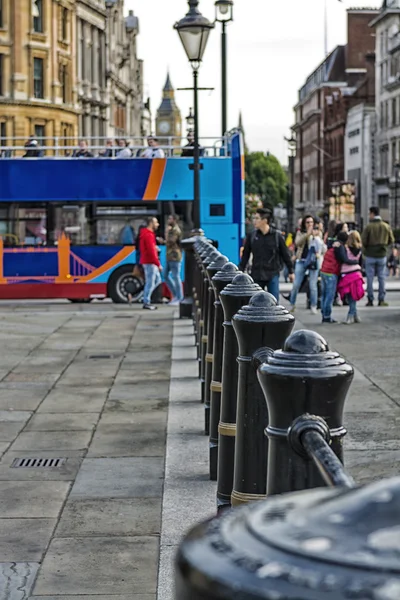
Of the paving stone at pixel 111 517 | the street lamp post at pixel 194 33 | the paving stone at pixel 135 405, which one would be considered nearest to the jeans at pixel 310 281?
the street lamp post at pixel 194 33

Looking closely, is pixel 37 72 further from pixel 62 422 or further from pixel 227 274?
pixel 227 274

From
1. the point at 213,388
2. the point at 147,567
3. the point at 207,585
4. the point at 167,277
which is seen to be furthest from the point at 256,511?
the point at 167,277

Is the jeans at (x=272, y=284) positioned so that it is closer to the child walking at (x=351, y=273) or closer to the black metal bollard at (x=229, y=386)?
the child walking at (x=351, y=273)

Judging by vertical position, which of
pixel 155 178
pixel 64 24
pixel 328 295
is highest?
pixel 64 24

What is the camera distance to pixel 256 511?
1.34 meters

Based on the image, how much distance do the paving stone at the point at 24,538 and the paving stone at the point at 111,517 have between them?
0.08 m

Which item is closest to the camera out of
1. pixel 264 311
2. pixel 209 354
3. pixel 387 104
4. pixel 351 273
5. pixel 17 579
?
pixel 264 311

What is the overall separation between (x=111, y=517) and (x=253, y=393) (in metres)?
1.78

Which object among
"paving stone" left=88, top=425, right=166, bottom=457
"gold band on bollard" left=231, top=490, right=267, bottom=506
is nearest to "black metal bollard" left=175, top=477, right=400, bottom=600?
"gold band on bollard" left=231, top=490, right=267, bottom=506

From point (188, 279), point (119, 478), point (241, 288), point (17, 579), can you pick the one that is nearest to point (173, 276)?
point (188, 279)

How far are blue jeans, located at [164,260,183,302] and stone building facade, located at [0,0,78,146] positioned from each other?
120ft

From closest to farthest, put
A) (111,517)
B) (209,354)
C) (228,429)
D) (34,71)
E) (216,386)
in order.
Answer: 1. (228,429)
2. (111,517)
3. (216,386)
4. (209,354)
5. (34,71)

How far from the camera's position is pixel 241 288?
20.0 ft

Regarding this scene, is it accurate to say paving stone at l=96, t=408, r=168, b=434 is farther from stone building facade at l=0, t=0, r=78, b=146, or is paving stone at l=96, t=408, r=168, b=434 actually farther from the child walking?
stone building facade at l=0, t=0, r=78, b=146
